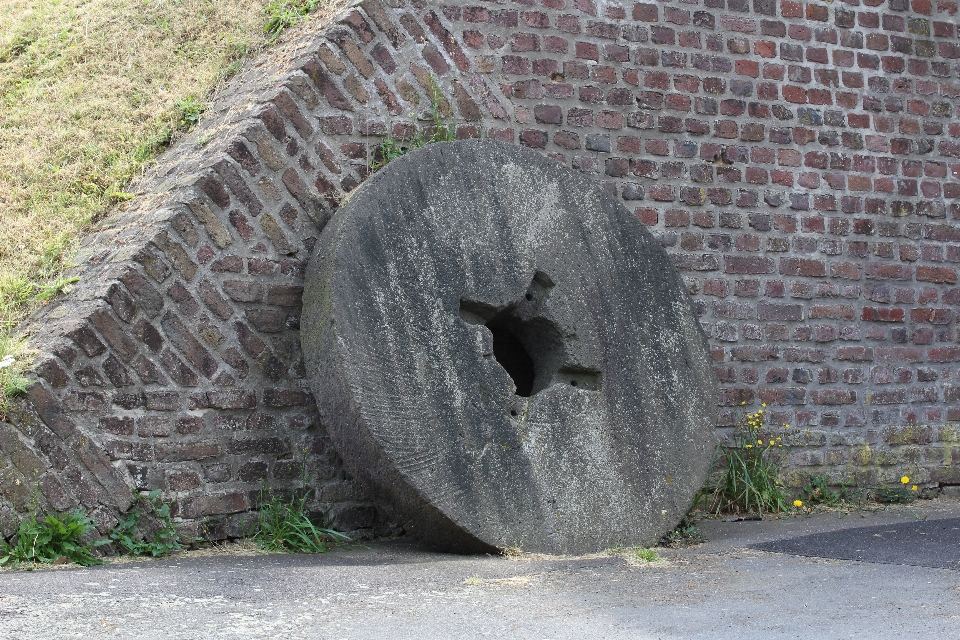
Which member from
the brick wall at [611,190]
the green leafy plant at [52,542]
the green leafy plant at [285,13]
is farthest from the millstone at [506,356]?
the green leafy plant at [285,13]

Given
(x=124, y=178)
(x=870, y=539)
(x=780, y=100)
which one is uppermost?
(x=780, y=100)

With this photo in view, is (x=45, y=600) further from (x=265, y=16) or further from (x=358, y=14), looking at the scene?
(x=265, y=16)

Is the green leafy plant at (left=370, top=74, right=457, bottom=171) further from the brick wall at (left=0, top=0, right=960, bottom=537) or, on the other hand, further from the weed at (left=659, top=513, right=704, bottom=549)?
the weed at (left=659, top=513, right=704, bottom=549)

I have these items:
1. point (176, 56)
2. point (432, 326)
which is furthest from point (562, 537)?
point (176, 56)

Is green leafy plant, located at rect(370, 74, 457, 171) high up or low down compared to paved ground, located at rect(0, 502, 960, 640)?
up

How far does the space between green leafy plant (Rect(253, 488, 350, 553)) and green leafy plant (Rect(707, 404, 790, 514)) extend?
1901mm

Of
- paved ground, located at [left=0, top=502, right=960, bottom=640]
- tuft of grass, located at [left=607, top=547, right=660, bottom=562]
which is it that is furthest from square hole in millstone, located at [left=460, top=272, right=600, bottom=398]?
paved ground, located at [left=0, top=502, right=960, bottom=640]

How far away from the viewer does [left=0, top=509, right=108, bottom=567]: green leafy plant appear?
11.4ft

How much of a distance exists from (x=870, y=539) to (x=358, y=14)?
309 cm

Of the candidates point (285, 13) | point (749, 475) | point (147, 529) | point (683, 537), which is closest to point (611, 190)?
point (749, 475)

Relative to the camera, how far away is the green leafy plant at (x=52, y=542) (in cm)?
348

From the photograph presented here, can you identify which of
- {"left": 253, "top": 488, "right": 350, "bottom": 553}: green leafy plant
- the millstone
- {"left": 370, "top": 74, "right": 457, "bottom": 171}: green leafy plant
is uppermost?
{"left": 370, "top": 74, "right": 457, "bottom": 171}: green leafy plant

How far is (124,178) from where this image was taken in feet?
15.5

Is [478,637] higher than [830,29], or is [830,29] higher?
[830,29]
